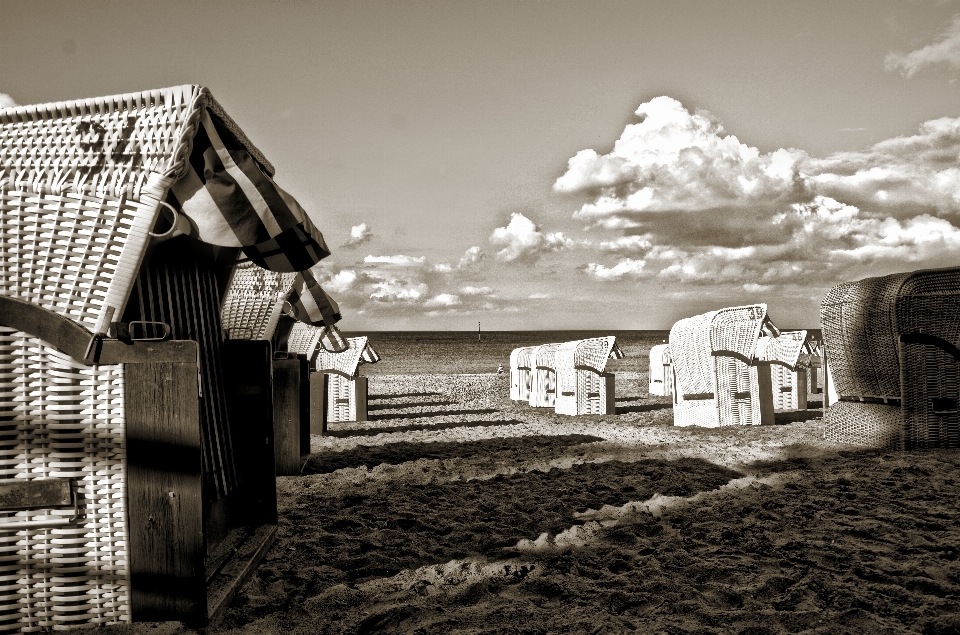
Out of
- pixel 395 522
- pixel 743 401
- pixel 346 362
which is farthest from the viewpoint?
pixel 346 362

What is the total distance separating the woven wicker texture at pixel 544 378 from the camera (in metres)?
16.8

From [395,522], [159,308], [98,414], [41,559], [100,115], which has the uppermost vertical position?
[100,115]

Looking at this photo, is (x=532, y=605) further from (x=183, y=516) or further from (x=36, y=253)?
(x=36, y=253)

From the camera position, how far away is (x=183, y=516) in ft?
9.66

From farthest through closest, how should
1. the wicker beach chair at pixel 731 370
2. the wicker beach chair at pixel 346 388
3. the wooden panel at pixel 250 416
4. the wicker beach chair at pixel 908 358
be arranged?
the wicker beach chair at pixel 346 388 < the wicker beach chair at pixel 731 370 < the wicker beach chair at pixel 908 358 < the wooden panel at pixel 250 416

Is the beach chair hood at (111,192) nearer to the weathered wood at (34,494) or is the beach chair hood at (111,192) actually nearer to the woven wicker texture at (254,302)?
the weathered wood at (34,494)

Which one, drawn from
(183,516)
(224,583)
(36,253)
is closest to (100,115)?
(36,253)

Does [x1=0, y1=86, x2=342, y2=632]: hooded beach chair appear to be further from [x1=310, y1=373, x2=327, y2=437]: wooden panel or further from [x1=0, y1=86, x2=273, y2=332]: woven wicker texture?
[x1=310, y1=373, x2=327, y2=437]: wooden panel

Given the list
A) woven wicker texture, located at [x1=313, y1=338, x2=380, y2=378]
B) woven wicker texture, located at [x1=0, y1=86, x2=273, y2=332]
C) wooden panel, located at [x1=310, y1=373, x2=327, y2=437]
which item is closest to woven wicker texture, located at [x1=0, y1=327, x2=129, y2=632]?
woven wicker texture, located at [x1=0, y1=86, x2=273, y2=332]

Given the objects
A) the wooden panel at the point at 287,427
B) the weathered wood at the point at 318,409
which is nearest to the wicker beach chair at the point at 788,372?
the weathered wood at the point at 318,409

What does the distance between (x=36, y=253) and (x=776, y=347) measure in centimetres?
1497

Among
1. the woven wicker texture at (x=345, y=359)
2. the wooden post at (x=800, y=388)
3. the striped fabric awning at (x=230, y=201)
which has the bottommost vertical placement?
the wooden post at (x=800, y=388)

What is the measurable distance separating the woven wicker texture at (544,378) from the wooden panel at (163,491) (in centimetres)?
1356

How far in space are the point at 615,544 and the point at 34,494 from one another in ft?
10.5
